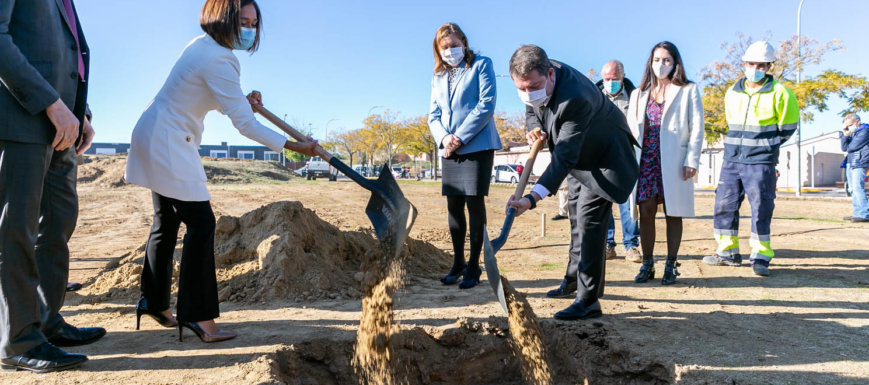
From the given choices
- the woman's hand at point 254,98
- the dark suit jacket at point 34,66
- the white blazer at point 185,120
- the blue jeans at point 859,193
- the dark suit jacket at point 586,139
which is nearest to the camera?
the dark suit jacket at point 34,66

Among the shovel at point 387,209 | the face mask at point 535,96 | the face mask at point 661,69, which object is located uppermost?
the face mask at point 661,69

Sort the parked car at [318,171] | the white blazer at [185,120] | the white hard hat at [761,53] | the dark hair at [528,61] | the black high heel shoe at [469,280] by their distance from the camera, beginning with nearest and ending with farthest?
the white blazer at [185,120] < the dark hair at [528,61] < the black high heel shoe at [469,280] < the white hard hat at [761,53] < the parked car at [318,171]

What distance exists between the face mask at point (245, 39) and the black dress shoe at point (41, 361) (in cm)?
168

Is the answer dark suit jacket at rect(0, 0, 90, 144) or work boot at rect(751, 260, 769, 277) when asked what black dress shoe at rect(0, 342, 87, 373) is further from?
work boot at rect(751, 260, 769, 277)

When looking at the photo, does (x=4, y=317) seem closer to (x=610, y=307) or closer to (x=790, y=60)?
(x=610, y=307)

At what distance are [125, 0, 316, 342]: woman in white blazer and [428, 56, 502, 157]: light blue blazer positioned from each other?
57.2 inches

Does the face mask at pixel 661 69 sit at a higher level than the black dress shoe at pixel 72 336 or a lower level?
higher

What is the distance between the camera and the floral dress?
411 centimetres

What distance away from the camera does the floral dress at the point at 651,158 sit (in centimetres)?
411

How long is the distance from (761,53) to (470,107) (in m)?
2.84

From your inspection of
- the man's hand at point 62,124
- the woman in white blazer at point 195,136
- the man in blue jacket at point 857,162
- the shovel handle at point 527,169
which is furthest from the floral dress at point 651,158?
the man in blue jacket at point 857,162

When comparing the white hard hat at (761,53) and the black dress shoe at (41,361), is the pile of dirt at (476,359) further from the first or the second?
the white hard hat at (761,53)

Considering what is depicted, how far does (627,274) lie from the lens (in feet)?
Answer: 14.7

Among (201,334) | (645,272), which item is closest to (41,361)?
(201,334)
